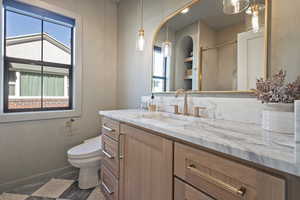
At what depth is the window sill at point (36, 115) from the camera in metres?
1.67

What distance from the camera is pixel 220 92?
1.23 meters

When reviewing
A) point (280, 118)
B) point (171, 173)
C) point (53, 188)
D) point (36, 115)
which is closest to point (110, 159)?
point (171, 173)

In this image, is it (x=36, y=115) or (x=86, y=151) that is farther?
(x=36, y=115)

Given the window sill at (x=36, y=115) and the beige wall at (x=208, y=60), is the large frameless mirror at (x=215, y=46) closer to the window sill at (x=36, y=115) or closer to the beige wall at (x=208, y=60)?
the beige wall at (x=208, y=60)

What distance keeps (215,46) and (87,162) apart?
167 cm

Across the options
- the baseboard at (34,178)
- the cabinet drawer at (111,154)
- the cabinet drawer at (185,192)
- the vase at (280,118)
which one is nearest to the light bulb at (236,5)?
the vase at (280,118)

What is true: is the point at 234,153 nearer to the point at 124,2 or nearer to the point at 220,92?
the point at 220,92

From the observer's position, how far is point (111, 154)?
1.36 meters

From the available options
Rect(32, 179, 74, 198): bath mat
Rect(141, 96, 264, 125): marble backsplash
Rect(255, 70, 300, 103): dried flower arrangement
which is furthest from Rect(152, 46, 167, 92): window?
Rect(32, 179, 74, 198): bath mat

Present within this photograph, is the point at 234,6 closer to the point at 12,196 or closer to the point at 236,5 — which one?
the point at 236,5

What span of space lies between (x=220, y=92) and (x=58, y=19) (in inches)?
85.7

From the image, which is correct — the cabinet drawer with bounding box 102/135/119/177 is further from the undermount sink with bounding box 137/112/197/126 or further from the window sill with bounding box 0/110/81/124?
the window sill with bounding box 0/110/81/124

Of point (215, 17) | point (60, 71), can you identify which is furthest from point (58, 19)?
point (215, 17)

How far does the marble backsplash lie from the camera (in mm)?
1003
